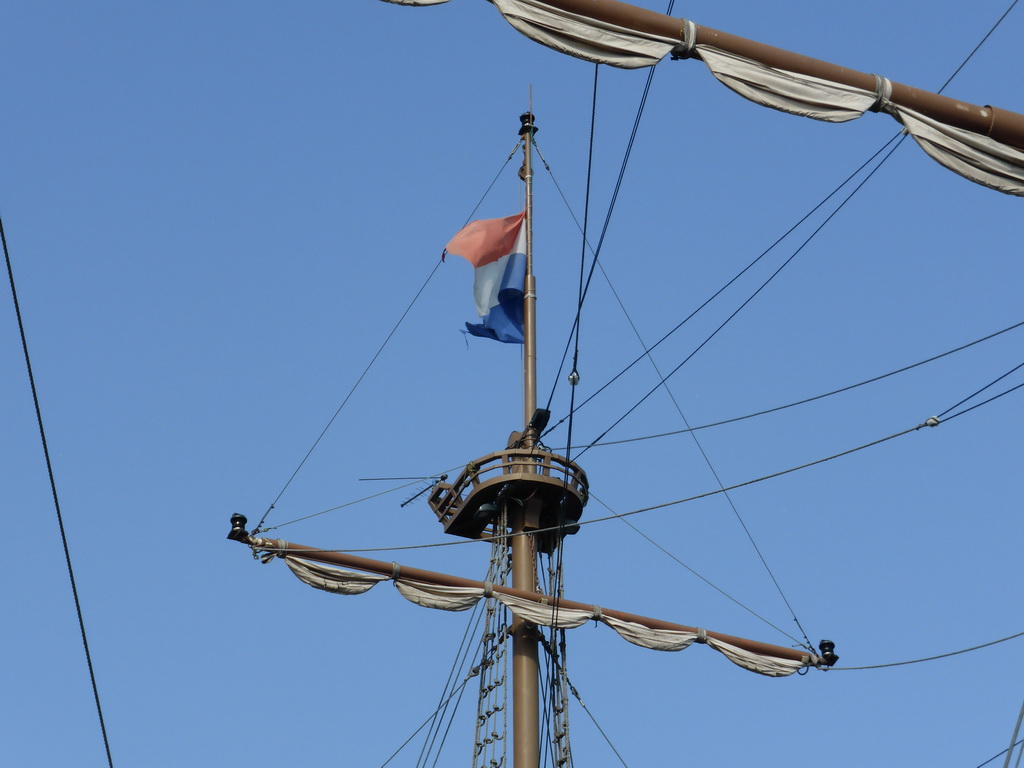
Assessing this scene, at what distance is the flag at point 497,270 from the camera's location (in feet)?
78.6

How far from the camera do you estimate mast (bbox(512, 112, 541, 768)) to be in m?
20.0

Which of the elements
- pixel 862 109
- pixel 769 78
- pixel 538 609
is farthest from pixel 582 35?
pixel 538 609

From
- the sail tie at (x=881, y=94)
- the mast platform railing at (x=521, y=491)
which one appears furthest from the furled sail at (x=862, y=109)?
the mast platform railing at (x=521, y=491)

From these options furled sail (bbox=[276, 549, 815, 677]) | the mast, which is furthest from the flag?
furled sail (bbox=[276, 549, 815, 677])

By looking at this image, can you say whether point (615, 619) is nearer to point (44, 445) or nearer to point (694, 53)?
point (694, 53)

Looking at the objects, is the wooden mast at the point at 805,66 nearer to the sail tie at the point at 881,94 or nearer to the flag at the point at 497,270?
the sail tie at the point at 881,94

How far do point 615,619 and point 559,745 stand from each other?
1739mm

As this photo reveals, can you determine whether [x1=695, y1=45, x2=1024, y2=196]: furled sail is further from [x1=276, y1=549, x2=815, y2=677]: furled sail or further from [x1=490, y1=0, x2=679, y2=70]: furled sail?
[x1=276, y1=549, x2=815, y2=677]: furled sail

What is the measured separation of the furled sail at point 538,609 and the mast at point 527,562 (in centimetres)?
42

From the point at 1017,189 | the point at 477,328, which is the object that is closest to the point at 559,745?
the point at 477,328

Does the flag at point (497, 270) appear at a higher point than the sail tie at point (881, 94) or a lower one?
higher

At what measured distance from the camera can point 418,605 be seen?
836 inches

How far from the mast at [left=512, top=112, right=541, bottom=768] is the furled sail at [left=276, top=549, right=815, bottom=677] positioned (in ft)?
1.38

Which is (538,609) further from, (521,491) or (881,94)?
(881,94)
